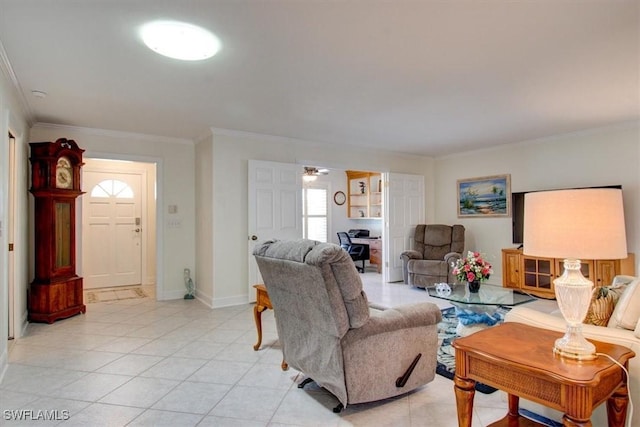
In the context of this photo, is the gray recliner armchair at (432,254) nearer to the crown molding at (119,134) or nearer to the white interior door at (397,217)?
the white interior door at (397,217)

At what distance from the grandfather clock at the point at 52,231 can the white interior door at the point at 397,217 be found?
441 cm

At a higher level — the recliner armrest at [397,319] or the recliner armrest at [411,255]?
the recliner armrest at [397,319]

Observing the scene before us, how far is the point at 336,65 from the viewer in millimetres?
2604

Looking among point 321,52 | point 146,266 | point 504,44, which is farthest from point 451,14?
point 146,266

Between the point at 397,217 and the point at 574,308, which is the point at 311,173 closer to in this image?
the point at 397,217

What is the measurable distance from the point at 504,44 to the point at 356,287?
1.85 meters

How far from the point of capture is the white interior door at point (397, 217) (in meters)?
6.09

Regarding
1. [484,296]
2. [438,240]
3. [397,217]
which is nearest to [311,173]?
[397,217]

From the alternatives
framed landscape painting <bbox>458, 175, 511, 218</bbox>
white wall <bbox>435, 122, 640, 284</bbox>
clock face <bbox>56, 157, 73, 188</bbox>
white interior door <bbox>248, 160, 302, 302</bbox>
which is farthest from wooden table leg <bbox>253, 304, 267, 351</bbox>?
framed landscape painting <bbox>458, 175, 511, 218</bbox>

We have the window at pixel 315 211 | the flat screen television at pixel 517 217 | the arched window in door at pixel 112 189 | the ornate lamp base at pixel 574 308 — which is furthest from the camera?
the window at pixel 315 211

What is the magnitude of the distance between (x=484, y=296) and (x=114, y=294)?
4.98 metres

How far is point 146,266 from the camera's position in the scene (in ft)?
19.9

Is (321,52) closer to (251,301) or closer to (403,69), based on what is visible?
(403,69)

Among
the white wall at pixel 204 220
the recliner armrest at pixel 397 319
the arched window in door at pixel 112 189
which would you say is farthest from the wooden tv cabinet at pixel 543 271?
the arched window in door at pixel 112 189
